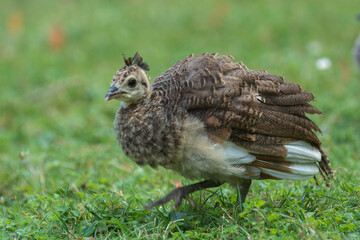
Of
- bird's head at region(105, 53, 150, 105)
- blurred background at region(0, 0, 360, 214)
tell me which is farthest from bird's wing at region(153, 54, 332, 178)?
blurred background at region(0, 0, 360, 214)

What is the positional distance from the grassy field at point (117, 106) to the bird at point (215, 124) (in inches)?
10.8

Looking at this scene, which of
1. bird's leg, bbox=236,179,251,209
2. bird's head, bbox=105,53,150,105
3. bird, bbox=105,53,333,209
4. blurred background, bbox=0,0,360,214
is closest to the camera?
bird, bbox=105,53,333,209

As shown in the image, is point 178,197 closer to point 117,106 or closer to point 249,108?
point 249,108

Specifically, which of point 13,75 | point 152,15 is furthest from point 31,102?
point 152,15

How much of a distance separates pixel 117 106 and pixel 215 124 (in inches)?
172

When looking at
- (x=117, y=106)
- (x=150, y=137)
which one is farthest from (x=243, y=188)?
(x=117, y=106)

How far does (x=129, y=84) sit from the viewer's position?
418 cm

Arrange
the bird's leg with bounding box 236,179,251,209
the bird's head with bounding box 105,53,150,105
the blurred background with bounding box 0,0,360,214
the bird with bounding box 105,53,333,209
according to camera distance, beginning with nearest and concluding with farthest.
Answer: the bird with bounding box 105,53,333,209 → the bird's head with bounding box 105,53,150,105 → the bird's leg with bounding box 236,179,251,209 → the blurred background with bounding box 0,0,360,214

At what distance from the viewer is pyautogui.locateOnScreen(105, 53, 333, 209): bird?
4.00m

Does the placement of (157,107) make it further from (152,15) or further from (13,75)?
(152,15)

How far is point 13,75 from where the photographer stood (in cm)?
977

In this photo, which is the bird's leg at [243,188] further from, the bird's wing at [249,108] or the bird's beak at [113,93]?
the bird's beak at [113,93]

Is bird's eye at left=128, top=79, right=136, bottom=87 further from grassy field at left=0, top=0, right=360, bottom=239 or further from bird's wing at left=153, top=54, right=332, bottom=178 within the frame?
grassy field at left=0, top=0, right=360, bottom=239

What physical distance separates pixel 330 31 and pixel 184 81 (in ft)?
24.1
